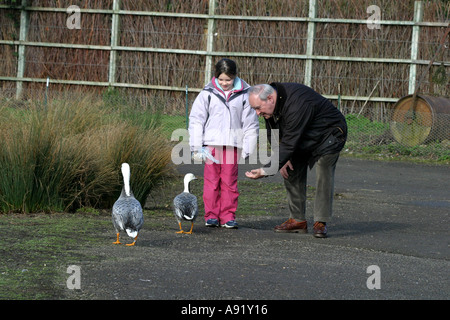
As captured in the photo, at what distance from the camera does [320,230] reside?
7.88 meters

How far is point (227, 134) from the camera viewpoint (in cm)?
815

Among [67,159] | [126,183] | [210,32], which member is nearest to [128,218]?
[126,183]

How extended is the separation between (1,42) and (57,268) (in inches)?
644

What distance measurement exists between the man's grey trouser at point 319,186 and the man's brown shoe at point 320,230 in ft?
0.18

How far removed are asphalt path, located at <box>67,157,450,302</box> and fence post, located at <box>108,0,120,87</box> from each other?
37.2 feet

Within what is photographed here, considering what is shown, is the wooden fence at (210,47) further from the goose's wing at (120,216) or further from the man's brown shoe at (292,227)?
the goose's wing at (120,216)

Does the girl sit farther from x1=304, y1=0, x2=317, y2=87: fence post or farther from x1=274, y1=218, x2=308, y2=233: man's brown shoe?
x1=304, y1=0, x2=317, y2=87: fence post

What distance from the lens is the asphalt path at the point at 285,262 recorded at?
5.36 metres

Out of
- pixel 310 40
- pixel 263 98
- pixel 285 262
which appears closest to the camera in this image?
pixel 285 262

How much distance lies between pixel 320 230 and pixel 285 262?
1.55 meters

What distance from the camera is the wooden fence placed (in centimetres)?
1845

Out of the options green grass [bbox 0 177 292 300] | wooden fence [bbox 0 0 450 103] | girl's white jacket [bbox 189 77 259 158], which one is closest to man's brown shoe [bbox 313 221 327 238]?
girl's white jacket [bbox 189 77 259 158]

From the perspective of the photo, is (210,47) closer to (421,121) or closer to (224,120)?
(421,121)
